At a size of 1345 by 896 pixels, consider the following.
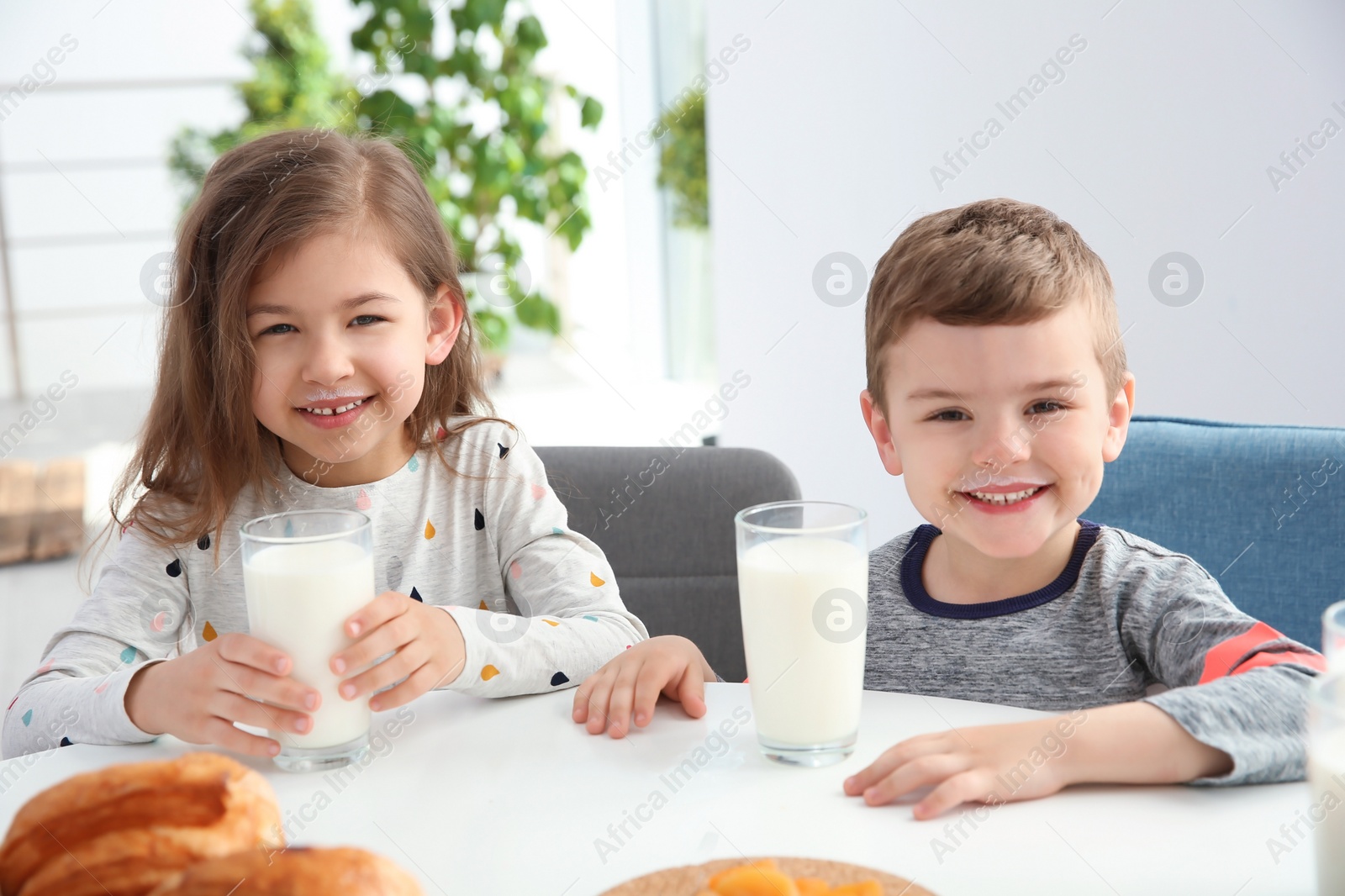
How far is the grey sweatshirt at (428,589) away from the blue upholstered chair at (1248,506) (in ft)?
2.07

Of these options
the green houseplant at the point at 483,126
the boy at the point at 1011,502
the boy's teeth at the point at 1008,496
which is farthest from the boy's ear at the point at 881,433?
the green houseplant at the point at 483,126

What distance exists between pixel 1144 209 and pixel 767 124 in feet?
3.18

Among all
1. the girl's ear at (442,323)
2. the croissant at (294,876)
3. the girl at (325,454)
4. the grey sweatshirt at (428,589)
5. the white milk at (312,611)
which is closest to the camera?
the croissant at (294,876)

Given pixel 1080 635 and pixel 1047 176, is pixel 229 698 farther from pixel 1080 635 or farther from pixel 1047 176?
pixel 1047 176

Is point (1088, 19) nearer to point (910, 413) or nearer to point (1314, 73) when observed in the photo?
point (1314, 73)

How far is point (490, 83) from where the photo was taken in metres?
3.68

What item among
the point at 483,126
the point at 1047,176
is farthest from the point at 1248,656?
the point at 483,126

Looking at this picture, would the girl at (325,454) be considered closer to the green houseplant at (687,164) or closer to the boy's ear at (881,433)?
the boy's ear at (881,433)

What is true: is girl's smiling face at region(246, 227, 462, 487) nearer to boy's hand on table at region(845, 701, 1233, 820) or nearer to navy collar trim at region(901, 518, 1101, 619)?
navy collar trim at region(901, 518, 1101, 619)

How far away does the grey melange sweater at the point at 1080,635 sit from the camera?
3.01 ft

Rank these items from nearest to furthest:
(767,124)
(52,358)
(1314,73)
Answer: (1314,73) → (767,124) → (52,358)

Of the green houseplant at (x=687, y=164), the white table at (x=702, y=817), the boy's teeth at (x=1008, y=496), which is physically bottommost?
the white table at (x=702, y=817)

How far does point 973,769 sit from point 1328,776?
0.74 feet

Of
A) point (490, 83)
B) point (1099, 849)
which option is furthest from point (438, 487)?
point (490, 83)
